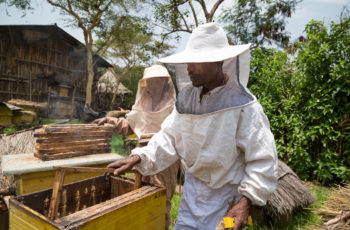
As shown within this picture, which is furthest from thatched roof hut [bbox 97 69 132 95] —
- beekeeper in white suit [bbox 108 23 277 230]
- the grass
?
beekeeper in white suit [bbox 108 23 277 230]

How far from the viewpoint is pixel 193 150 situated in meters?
1.65

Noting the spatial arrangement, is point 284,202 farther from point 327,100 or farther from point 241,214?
point 327,100

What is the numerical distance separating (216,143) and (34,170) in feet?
5.75

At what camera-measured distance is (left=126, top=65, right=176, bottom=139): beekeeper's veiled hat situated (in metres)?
3.05

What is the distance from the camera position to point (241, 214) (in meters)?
1.36

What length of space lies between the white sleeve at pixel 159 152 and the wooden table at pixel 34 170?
3.24ft

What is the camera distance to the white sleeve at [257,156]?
1.39 meters

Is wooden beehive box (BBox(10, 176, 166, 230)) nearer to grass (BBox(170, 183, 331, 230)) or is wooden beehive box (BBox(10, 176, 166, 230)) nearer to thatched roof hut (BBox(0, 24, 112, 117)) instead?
grass (BBox(170, 183, 331, 230))

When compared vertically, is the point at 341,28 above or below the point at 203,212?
above

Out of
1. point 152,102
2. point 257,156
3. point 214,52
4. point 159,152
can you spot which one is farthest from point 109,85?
point 257,156

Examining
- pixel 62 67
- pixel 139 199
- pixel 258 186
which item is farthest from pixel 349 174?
pixel 62 67

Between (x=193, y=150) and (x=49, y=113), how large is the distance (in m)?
15.0

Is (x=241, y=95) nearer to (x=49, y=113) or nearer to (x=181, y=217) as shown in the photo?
(x=181, y=217)

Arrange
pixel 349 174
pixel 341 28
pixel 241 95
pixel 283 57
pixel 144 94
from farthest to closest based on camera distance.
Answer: pixel 283 57 → pixel 341 28 → pixel 349 174 → pixel 144 94 → pixel 241 95
